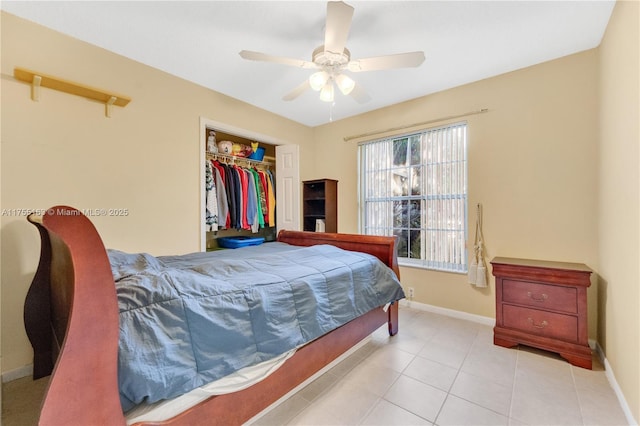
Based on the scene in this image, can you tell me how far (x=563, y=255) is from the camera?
2.35m

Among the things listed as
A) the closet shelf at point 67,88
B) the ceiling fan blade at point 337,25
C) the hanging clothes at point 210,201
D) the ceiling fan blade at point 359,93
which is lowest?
the hanging clothes at point 210,201

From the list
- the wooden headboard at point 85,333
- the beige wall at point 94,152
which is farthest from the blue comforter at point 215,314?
the beige wall at point 94,152

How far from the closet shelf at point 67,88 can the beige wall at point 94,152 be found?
4 cm

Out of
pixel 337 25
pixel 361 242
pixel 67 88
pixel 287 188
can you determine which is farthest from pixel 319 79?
pixel 287 188

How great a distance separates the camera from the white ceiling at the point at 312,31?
181 centimetres

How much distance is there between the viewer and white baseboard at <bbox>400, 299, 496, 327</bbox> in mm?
2715

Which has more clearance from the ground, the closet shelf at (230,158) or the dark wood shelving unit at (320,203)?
the closet shelf at (230,158)

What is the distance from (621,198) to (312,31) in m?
2.31

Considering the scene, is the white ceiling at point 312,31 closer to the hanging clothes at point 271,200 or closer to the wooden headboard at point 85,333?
the hanging clothes at point 271,200

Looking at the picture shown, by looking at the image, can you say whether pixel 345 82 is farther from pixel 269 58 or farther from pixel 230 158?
pixel 230 158

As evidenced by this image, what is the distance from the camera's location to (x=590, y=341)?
2229 mm

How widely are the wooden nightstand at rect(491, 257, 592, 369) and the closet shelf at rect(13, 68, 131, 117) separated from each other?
3.52 meters

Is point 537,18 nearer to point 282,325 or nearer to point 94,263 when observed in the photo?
point 282,325

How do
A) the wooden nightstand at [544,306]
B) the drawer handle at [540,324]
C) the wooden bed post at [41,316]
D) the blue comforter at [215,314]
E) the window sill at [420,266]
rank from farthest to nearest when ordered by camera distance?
the window sill at [420,266] → the drawer handle at [540,324] → the wooden nightstand at [544,306] → the wooden bed post at [41,316] → the blue comforter at [215,314]
